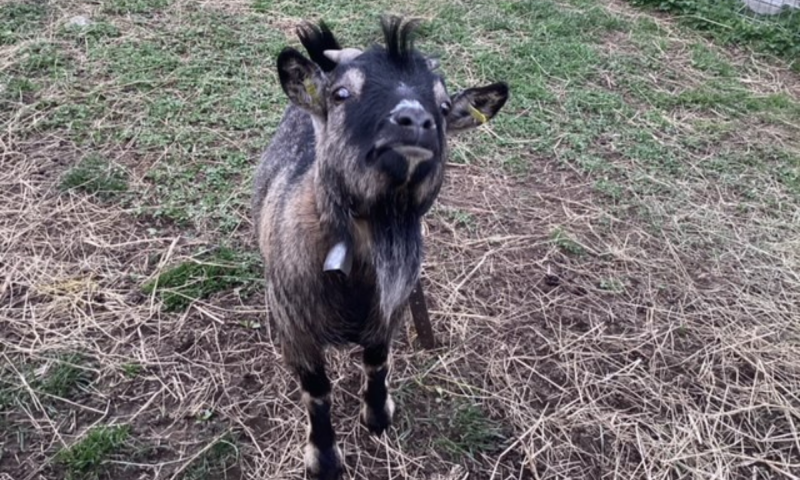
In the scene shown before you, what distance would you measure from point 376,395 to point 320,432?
262mm

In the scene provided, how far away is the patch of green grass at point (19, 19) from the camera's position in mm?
4969

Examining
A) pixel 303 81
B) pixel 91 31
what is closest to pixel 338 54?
pixel 303 81

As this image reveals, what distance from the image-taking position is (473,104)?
2453mm

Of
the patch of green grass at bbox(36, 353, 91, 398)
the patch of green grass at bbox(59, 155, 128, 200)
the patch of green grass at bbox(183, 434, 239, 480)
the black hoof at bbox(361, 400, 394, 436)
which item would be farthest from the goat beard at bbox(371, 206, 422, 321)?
the patch of green grass at bbox(59, 155, 128, 200)

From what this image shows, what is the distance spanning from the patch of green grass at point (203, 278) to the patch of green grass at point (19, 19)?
2700 mm

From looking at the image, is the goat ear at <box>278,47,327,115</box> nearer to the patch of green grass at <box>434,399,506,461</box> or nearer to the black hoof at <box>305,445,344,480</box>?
the black hoof at <box>305,445,344,480</box>

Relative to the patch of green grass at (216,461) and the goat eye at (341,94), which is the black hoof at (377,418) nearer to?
the patch of green grass at (216,461)

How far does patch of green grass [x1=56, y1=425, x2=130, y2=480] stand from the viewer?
262cm

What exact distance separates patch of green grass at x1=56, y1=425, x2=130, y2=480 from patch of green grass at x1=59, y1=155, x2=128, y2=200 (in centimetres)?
155

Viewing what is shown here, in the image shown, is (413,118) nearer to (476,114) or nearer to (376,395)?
(476,114)

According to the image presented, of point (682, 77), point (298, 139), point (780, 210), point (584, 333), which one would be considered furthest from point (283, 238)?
point (682, 77)

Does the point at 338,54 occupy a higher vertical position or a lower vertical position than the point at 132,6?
higher

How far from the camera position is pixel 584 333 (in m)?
3.37

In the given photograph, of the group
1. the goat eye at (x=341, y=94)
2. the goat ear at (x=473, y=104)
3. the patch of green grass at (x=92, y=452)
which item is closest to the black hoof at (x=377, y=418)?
the patch of green grass at (x=92, y=452)
